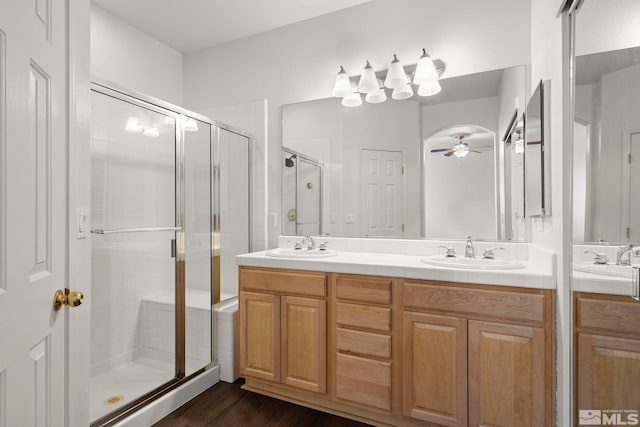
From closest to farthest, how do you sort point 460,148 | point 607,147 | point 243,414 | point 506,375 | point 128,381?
1. point 607,147
2. point 506,375
3. point 243,414
4. point 128,381
5. point 460,148

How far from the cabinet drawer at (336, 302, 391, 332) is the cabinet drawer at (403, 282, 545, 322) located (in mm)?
137

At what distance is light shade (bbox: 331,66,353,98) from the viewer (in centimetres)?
243

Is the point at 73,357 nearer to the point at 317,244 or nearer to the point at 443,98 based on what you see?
the point at 317,244

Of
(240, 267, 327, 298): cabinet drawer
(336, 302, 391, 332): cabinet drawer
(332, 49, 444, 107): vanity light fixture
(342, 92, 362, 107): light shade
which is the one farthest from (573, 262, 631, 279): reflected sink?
(342, 92, 362, 107): light shade

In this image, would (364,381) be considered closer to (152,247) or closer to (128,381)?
(128,381)

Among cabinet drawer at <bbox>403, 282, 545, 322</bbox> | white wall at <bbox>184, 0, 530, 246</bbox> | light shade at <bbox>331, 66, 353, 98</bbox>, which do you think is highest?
white wall at <bbox>184, 0, 530, 246</bbox>

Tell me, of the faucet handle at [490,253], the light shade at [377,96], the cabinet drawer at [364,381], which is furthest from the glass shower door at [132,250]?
the faucet handle at [490,253]

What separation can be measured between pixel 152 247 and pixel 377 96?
1.84m

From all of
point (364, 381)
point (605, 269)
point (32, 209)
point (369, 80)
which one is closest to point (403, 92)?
point (369, 80)

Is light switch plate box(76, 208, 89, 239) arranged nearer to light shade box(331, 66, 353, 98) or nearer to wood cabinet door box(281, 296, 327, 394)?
wood cabinet door box(281, 296, 327, 394)

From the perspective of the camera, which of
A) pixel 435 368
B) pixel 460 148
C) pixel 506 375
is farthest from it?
pixel 460 148

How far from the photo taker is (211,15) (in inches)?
101

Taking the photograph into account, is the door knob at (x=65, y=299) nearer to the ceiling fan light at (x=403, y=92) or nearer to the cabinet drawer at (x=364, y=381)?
the cabinet drawer at (x=364, y=381)

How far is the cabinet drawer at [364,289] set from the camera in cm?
177
